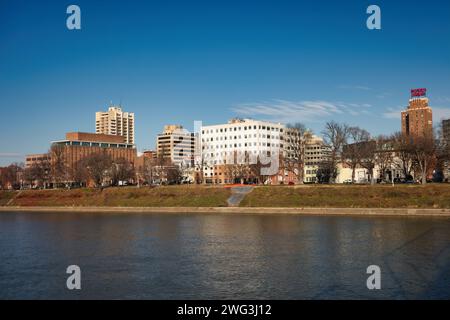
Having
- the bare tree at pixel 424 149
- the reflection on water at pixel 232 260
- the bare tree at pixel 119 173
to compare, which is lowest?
the reflection on water at pixel 232 260

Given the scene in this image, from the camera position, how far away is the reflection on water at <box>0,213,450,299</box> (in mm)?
25688

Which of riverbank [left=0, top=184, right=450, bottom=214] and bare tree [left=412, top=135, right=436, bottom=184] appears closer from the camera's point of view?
riverbank [left=0, top=184, right=450, bottom=214]

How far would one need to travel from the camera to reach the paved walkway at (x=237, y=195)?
82.5 meters

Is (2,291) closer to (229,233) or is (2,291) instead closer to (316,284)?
(316,284)

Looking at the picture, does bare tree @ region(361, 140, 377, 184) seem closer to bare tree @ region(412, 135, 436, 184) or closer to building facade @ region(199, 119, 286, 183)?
bare tree @ region(412, 135, 436, 184)

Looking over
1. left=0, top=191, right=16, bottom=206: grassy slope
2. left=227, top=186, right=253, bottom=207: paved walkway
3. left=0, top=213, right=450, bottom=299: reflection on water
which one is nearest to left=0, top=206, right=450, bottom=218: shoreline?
left=227, top=186, right=253, bottom=207: paved walkway

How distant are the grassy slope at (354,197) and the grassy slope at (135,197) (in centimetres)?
818

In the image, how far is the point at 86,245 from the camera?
43062 mm

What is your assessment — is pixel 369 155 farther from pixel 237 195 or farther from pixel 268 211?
pixel 268 211

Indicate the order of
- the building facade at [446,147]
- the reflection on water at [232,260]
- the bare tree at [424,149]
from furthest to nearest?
1. the building facade at [446,147]
2. the bare tree at [424,149]
3. the reflection on water at [232,260]

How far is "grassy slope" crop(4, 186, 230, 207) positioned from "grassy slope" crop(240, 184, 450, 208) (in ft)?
26.8

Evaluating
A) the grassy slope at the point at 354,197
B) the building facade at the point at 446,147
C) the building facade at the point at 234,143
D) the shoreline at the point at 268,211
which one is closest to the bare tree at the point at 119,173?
the building facade at the point at 234,143

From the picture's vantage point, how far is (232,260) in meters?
33.9

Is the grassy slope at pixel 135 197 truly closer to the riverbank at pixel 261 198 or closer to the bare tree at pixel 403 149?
the riverbank at pixel 261 198
